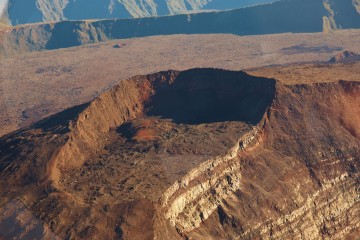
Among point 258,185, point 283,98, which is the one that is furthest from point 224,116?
point 258,185

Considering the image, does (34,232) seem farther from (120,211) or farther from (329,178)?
(329,178)

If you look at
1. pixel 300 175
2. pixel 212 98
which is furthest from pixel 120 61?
pixel 300 175

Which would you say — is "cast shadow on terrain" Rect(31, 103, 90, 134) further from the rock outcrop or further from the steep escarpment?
the rock outcrop

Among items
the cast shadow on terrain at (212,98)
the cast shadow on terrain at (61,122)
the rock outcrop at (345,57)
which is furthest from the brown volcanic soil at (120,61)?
the cast shadow on terrain at (212,98)

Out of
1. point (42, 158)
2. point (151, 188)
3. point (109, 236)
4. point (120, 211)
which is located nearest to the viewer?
point (109, 236)

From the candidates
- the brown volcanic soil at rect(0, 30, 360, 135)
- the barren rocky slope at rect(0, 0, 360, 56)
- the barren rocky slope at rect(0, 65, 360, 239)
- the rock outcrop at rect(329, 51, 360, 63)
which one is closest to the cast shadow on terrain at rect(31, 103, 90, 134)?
the barren rocky slope at rect(0, 65, 360, 239)

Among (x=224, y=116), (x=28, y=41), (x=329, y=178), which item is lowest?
(x=28, y=41)

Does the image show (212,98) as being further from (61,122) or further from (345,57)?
(345,57)
